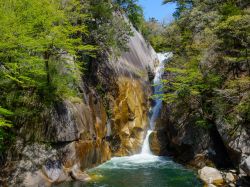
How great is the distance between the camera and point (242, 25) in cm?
1711

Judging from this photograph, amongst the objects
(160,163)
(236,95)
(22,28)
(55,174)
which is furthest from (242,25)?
(55,174)

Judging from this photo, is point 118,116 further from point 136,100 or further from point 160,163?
point 160,163

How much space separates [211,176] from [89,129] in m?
7.65

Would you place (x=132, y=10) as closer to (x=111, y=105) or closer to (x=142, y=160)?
(x=111, y=105)

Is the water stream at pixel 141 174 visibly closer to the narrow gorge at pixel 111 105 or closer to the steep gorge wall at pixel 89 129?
the narrow gorge at pixel 111 105

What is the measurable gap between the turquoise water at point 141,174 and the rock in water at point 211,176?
354 mm

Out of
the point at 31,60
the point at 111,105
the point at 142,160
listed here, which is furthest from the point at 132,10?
the point at 31,60

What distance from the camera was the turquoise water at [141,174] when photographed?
15141mm

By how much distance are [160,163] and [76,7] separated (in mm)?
11437

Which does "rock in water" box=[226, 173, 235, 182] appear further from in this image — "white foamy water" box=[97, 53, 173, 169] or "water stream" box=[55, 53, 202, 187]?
"white foamy water" box=[97, 53, 173, 169]

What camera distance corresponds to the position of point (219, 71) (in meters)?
19.5

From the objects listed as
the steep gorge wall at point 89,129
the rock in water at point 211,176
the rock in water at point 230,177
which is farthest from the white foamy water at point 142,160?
the rock in water at point 230,177

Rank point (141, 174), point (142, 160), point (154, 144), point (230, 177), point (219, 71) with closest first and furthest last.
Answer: point (230, 177)
point (141, 174)
point (219, 71)
point (142, 160)
point (154, 144)

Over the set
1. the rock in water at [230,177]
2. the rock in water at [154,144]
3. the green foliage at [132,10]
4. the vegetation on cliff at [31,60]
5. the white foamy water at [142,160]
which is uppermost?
the green foliage at [132,10]
